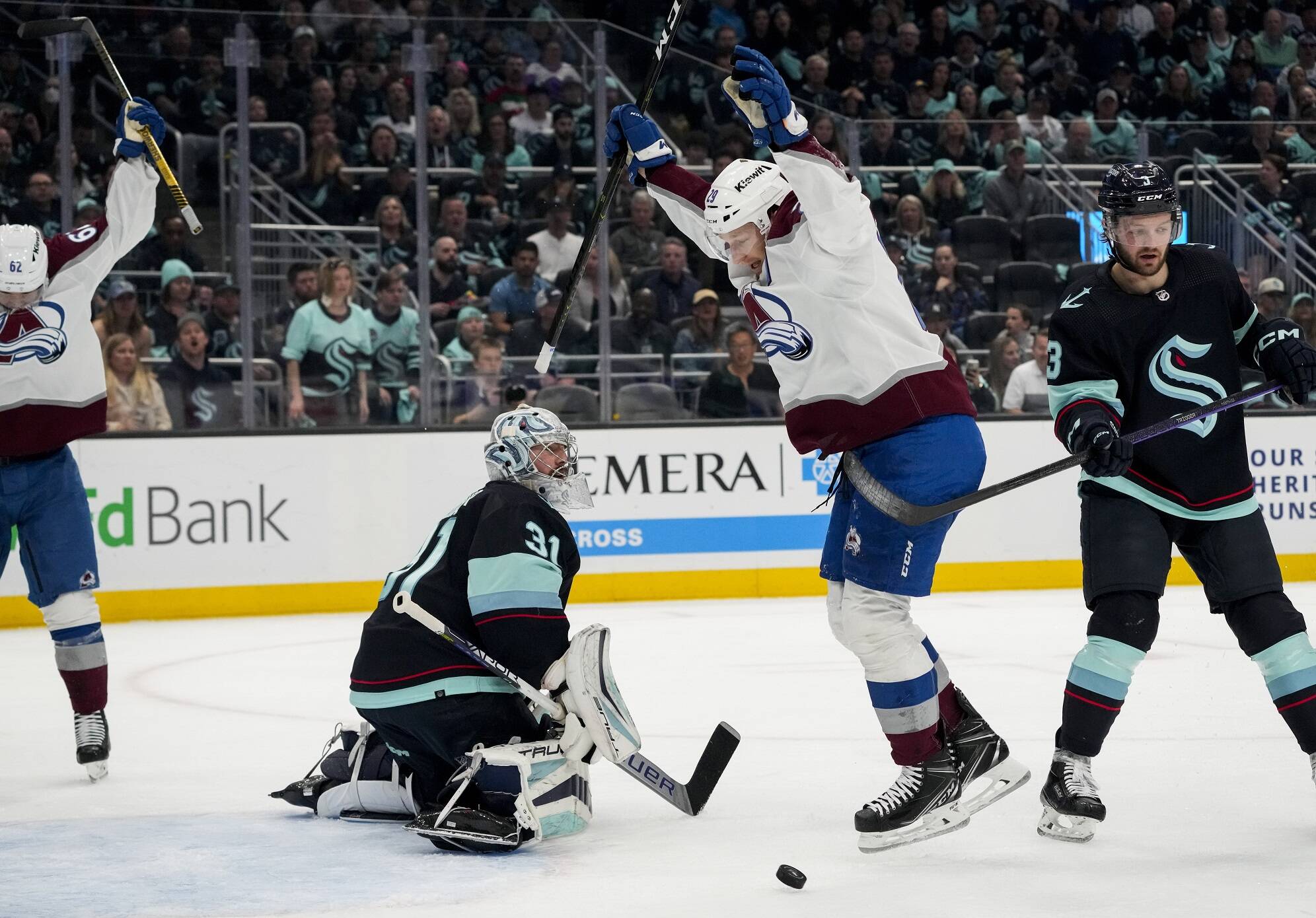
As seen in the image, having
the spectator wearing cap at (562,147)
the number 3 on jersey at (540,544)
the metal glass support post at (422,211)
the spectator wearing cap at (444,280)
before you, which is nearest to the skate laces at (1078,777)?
the number 3 on jersey at (540,544)

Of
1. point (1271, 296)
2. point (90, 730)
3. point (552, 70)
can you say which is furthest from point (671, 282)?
point (90, 730)

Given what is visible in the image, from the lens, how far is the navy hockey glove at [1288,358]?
9.82 feet

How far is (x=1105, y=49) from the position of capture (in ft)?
36.6

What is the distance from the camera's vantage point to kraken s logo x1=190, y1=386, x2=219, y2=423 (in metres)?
7.13

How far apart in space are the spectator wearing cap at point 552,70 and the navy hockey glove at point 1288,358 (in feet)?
17.4

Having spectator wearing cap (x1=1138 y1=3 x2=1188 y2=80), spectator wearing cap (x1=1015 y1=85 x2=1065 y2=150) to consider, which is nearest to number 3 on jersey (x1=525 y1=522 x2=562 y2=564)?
spectator wearing cap (x1=1015 y1=85 x2=1065 y2=150)

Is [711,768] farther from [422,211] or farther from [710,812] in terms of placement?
[422,211]

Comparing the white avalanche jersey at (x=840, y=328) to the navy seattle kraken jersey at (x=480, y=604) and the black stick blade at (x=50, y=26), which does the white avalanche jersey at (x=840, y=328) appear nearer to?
the navy seattle kraken jersey at (x=480, y=604)

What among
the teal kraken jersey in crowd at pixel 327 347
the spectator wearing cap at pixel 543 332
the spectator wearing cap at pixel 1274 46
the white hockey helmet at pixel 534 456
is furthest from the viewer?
the spectator wearing cap at pixel 1274 46

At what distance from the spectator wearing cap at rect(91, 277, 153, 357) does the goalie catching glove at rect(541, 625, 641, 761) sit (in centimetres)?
458

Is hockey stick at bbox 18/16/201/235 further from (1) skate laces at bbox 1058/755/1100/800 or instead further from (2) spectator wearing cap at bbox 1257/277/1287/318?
(2) spectator wearing cap at bbox 1257/277/1287/318

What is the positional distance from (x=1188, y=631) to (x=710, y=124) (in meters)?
3.94

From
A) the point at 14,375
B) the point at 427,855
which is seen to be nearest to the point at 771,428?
the point at 14,375

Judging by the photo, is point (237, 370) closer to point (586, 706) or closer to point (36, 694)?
point (36, 694)
